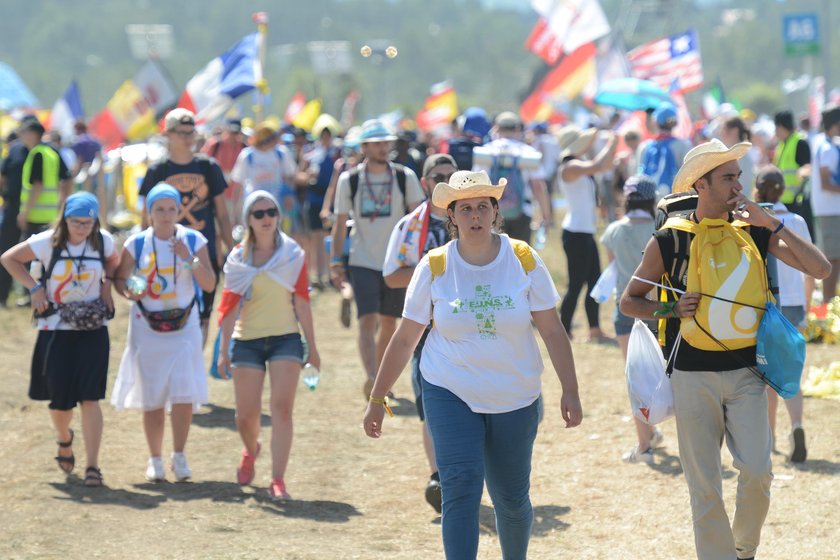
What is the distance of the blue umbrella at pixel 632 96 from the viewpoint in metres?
12.8

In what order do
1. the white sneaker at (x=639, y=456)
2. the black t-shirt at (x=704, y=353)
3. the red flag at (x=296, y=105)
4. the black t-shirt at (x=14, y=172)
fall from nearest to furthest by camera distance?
the black t-shirt at (x=704, y=353) < the white sneaker at (x=639, y=456) < the black t-shirt at (x=14, y=172) < the red flag at (x=296, y=105)

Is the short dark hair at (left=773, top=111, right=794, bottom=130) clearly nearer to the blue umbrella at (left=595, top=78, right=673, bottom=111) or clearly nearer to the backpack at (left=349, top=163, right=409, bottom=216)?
the blue umbrella at (left=595, top=78, right=673, bottom=111)

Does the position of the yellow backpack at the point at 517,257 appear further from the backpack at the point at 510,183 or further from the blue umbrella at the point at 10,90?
the blue umbrella at the point at 10,90

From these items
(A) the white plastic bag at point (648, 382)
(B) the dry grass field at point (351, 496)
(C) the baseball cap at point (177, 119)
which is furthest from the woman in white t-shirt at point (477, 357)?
(C) the baseball cap at point (177, 119)

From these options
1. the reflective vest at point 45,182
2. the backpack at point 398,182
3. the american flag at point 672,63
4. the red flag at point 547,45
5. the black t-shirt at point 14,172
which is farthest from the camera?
the red flag at point 547,45

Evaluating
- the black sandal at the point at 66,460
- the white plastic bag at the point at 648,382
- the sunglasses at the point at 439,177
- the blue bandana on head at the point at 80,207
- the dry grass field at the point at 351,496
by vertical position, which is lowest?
the dry grass field at the point at 351,496

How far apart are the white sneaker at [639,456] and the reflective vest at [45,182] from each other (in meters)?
8.30

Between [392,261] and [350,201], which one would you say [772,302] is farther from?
[350,201]

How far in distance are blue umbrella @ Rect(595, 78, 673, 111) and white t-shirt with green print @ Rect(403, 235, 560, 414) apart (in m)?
7.23

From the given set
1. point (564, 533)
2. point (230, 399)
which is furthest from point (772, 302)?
point (230, 399)

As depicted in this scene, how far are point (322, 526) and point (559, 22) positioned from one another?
47.4 feet

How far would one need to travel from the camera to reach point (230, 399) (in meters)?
11.3

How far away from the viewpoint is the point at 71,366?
846cm

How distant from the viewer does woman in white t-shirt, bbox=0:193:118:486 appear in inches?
329
